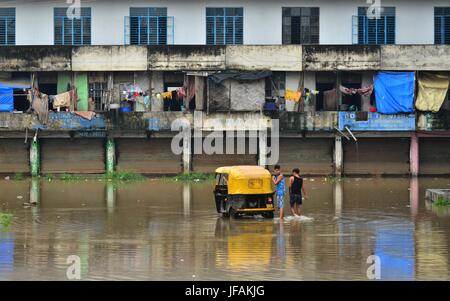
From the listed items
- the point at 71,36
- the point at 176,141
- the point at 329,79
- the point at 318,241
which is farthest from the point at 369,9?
the point at 318,241

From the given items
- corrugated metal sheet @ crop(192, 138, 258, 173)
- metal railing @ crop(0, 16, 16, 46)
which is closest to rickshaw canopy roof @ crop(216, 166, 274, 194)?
corrugated metal sheet @ crop(192, 138, 258, 173)

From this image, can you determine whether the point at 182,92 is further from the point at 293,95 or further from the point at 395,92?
the point at 395,92

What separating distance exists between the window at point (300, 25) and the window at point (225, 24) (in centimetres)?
202

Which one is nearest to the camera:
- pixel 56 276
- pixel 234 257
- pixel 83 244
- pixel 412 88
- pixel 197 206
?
pixel 56 276

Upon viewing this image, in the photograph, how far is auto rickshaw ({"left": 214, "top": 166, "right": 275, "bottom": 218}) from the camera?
24.0 m

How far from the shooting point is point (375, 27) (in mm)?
44438

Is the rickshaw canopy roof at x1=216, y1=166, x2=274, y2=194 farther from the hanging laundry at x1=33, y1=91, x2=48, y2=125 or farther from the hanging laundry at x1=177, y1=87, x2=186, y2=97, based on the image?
the hanging laundry at x1=33, y1=91, x2=48, y2=125

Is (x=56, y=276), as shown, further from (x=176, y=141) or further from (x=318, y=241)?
(x=176, y=141)

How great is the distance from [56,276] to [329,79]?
29.0 m

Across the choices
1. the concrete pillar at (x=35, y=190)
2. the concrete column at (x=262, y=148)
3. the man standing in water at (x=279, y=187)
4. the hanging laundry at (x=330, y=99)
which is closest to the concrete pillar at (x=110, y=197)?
the concrete pillar at (x=35, y=190)

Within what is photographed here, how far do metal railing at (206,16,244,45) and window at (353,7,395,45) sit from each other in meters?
5.16

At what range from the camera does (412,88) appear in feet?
140

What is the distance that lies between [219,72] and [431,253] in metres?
24.6

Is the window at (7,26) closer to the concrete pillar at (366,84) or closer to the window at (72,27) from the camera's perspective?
the window at (72,27)
